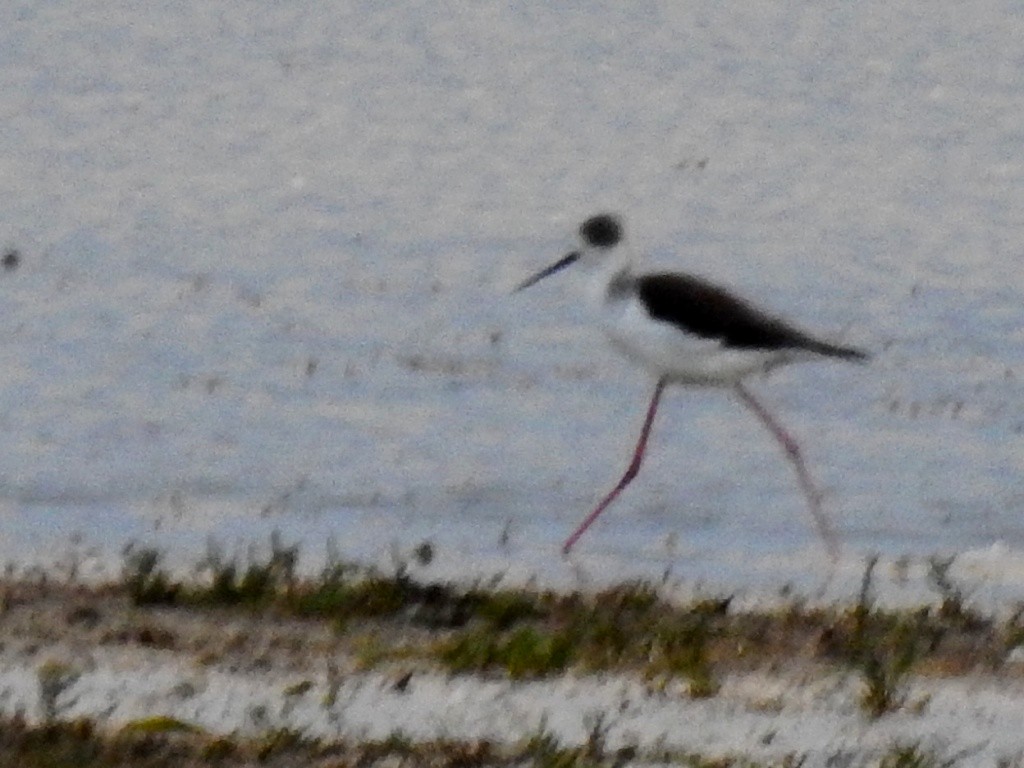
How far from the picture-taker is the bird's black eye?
10047 millimetres

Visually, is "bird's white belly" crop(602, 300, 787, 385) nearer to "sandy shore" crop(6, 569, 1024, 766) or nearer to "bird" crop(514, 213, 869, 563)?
"bird" crop(514, 213, 869, 563)

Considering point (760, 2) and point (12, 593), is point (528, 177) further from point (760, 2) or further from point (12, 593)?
point (12, 593)

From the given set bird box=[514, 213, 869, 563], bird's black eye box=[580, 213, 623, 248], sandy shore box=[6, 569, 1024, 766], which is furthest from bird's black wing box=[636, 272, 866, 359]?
sandy shore box=[6, 569, 1024, 766]

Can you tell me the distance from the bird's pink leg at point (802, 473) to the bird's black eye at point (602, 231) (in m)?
0.60

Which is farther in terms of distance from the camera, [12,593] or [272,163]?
[272,163]

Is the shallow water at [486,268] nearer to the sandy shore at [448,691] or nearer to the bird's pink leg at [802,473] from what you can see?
the bird's pink leg at [802,473]

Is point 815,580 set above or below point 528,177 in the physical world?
above

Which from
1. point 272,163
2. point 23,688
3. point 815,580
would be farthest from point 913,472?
point 272,163

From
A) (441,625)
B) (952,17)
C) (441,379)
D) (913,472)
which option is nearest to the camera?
(441,625)

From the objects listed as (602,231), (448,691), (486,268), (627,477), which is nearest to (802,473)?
(627,477)

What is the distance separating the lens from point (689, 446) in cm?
1034

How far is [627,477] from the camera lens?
9.44m

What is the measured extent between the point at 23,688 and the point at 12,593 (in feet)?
3.29

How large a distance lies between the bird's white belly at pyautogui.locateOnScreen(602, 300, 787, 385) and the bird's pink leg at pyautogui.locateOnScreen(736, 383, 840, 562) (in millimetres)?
296
